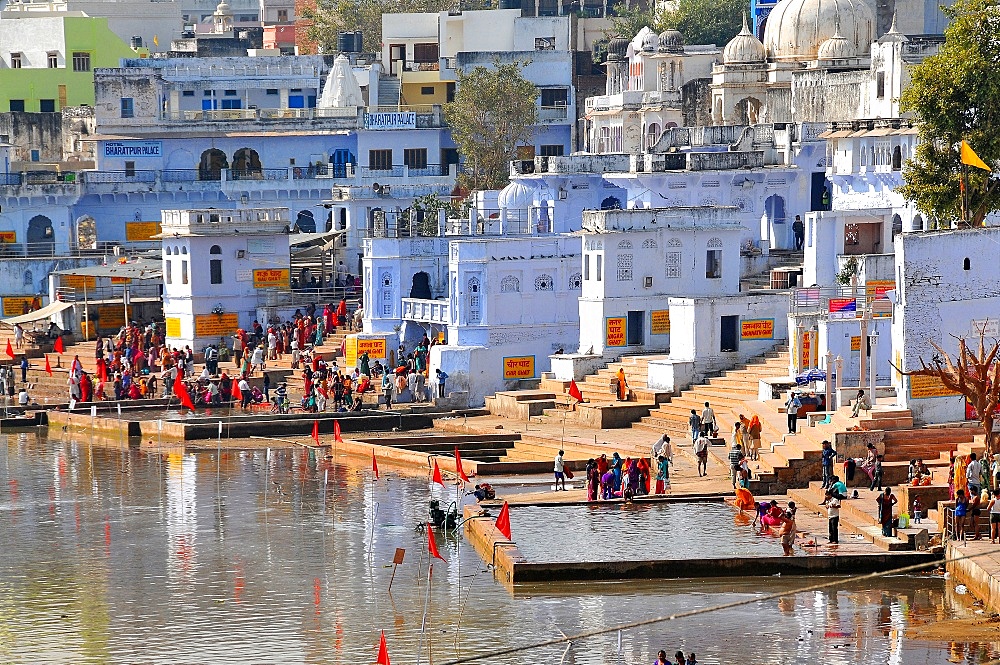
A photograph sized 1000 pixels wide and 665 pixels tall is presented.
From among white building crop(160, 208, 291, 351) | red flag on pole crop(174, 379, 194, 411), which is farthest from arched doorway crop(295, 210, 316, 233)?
red flag on pole crop(174, 379, 194, 411)

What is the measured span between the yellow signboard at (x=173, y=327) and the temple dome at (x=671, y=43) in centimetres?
1802

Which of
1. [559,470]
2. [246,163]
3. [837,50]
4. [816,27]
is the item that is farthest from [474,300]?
[246,163]

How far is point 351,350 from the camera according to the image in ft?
160

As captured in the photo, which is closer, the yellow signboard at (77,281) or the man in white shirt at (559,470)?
the man in white shirt at (559,470)

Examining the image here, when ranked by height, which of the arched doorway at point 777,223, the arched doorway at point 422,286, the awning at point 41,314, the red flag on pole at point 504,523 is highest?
the arched doorway at point 777,223

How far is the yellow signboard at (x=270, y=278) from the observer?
54688 millimetres

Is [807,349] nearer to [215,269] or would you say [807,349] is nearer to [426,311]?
[426,311]

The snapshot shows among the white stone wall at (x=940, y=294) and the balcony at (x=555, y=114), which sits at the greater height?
the balcony at (x=555, y=114)

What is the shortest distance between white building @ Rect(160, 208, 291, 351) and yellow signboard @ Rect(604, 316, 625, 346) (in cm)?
1274

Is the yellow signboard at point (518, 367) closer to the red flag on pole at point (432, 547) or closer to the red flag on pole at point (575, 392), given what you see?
the red flag on pole at point (575, 392)

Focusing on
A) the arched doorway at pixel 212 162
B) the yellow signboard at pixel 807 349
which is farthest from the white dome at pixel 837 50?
the arched doorway at pixel 212 162

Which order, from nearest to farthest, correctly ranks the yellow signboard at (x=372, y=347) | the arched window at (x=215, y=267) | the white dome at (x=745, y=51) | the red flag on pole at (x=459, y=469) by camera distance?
the red flag on pole at (x=459, y=469), the yellow signboard at (x=372, y=347), the arched window at (x=215, y=267), the white dome at (x=745, y=51)

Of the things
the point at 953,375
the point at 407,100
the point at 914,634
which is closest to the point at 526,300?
the point at 953,375

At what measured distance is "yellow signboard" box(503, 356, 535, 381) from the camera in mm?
46375
